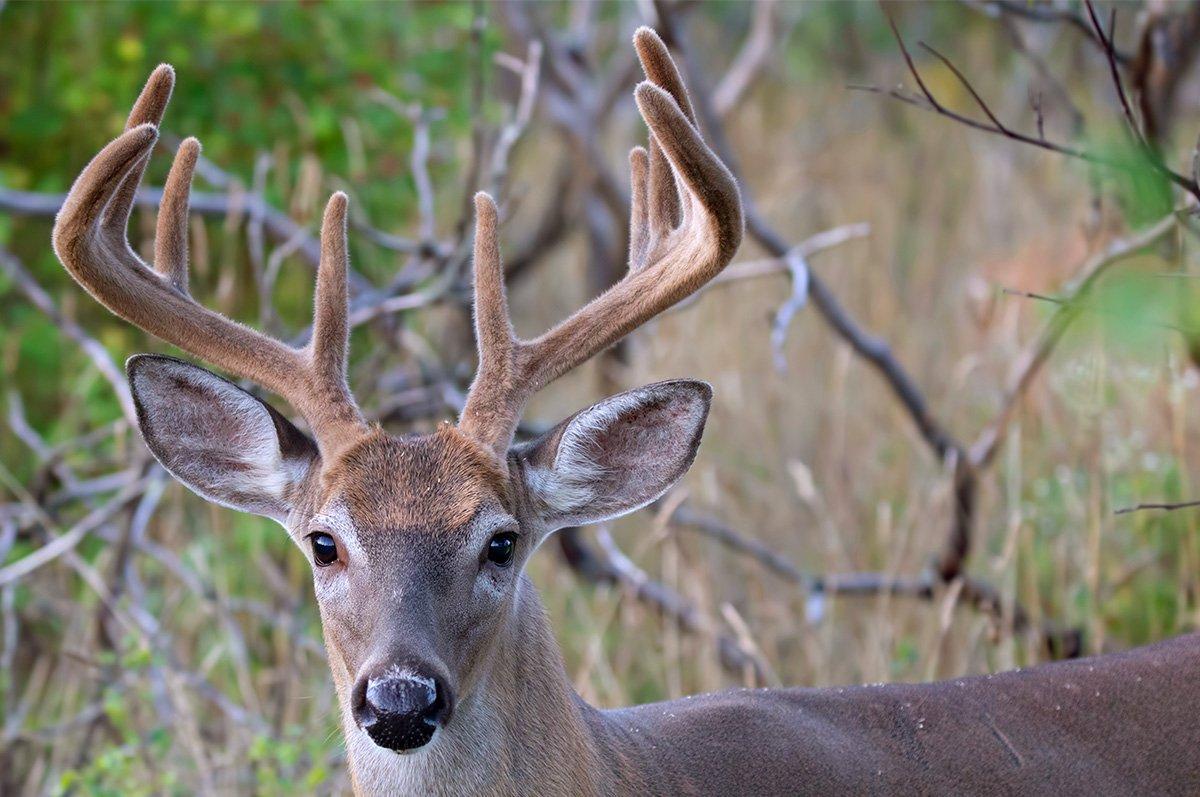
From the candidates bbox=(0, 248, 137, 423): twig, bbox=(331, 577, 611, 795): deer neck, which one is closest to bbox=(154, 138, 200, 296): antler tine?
bbox=(331, 577, 611, 795): deer neck

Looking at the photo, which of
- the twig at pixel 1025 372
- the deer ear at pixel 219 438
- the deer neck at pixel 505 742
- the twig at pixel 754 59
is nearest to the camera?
the deer neck at pixel 505 742

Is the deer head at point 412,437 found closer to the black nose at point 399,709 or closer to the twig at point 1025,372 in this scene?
the black nose at point 399,709

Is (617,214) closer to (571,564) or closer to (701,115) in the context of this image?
(701,115)

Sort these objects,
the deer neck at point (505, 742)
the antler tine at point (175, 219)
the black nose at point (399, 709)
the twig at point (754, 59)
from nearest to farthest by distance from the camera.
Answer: the black nose at point (399, 709)
the deer neck at point (505, 742)
the antler tine at point (175, 219)
the twig at point (754, 59)

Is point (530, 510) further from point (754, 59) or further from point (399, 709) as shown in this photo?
point (754, 59)

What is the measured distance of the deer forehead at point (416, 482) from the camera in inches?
133

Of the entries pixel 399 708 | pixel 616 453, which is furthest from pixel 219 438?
pixel 399 708

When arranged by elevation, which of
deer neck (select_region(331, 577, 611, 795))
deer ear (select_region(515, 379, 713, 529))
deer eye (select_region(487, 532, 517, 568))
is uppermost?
deer ear (select_region(515, 379, 713, 529))

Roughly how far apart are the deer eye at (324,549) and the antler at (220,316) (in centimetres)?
25

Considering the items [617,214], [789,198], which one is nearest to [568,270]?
[789,198]

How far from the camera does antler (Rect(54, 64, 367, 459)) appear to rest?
368 centimetres

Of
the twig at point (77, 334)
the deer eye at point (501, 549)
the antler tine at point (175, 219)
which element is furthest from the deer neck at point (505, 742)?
the twig at point (77, 334)

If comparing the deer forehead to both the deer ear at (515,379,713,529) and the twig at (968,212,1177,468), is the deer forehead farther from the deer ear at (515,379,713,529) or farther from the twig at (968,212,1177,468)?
the twig at (968,212,1177,468)

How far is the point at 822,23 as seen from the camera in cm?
1565
